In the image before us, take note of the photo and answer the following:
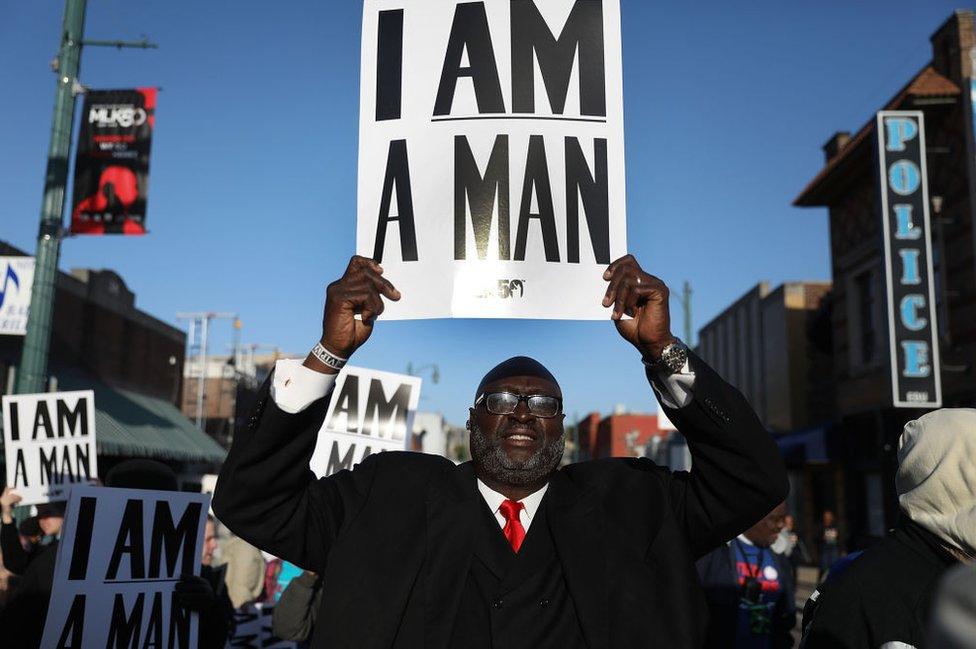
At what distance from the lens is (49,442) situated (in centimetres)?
694

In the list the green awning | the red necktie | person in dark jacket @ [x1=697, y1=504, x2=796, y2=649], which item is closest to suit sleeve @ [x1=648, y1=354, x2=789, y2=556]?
the red necktie

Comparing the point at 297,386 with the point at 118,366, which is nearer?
the point at 297,386

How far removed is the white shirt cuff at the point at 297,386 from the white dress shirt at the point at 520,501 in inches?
27.1

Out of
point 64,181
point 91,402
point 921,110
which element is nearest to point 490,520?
point 91,402

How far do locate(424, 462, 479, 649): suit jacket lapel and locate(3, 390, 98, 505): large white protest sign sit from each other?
16.5 feet

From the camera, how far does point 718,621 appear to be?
5.50 metres

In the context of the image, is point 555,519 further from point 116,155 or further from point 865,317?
point 865,317

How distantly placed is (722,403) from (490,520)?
82cm

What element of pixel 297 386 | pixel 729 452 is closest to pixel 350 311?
pixel 297 386

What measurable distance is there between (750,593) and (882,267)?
10.8 meters

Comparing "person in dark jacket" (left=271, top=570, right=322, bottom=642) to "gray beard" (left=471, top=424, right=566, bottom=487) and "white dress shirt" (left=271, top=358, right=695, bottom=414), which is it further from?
"white dress shirt" (left=271, top=358, right=695, bottom=414)

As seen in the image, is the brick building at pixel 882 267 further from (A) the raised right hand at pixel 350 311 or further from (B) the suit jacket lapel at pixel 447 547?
(A) the raised right hand at pixel 350 311

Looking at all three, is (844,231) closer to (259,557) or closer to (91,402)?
(259,557)

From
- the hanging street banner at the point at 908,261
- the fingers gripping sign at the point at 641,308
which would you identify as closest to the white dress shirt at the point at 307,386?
the fingers gripping sign at the point at 641,308
